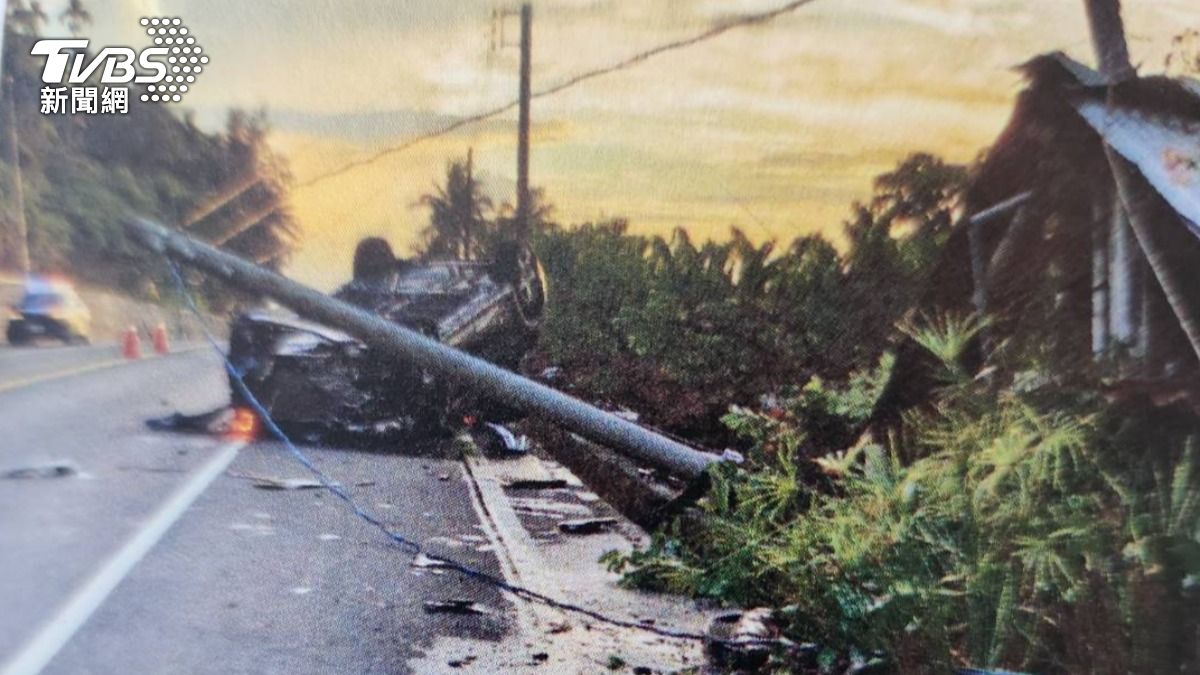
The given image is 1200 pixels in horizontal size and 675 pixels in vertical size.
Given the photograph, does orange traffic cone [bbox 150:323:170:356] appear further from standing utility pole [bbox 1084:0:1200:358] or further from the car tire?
standing utility pole [bbox 1084:0:1200:358]

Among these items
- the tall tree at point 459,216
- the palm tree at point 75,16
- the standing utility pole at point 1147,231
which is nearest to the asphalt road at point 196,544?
the tall tree at point 459,216

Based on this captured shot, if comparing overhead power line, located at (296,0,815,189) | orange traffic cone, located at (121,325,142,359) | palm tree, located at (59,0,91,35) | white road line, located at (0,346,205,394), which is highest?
palm tree, located at (59,0,91,35)

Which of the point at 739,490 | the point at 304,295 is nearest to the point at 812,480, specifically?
the point at 739,490

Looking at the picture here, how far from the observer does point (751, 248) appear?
176 centimetres

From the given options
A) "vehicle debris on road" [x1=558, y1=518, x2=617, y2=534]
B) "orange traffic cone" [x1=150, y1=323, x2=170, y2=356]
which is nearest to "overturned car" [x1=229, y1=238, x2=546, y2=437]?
"orange traffic cone" [x1=150, y1=323, x2=170, y2=356]

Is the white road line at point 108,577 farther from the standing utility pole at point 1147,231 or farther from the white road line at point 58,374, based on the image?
the standing utility pole at point 1147,231

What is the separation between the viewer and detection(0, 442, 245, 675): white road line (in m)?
1.81

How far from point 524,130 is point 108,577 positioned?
1.08 meters

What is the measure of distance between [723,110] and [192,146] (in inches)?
36.9

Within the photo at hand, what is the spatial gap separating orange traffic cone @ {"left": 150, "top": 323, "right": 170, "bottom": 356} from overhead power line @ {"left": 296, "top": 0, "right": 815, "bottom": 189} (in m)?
0.36

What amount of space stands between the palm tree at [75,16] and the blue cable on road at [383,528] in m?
0.44

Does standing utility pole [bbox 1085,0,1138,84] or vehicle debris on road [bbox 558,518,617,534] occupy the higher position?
standing utility pole [bbox 1085,0,1138,84]

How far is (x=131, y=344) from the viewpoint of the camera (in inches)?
74.0

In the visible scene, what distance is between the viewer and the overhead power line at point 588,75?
5.73ft
